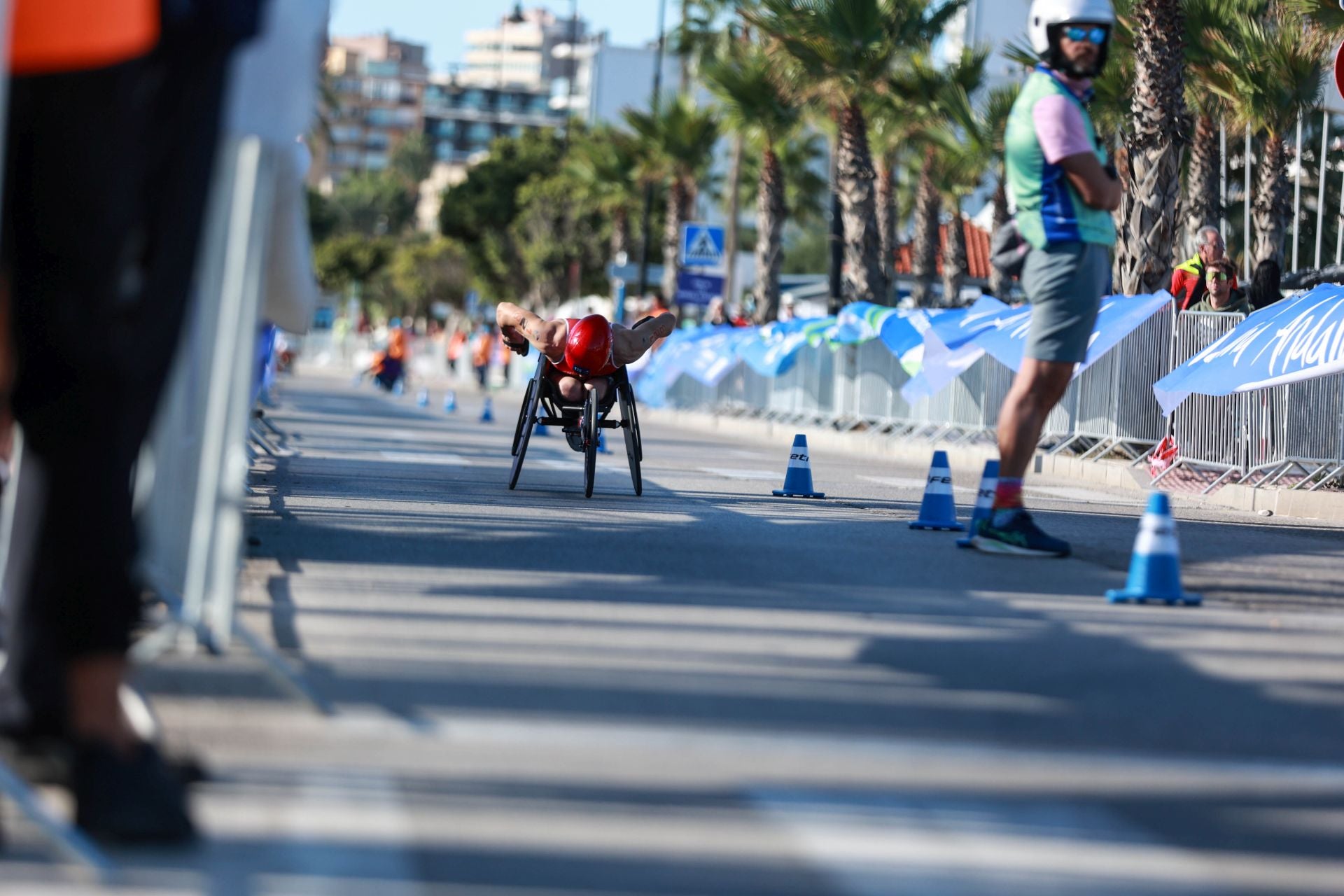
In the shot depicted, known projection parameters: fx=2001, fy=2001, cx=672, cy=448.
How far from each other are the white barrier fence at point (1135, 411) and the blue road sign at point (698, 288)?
9725 mm

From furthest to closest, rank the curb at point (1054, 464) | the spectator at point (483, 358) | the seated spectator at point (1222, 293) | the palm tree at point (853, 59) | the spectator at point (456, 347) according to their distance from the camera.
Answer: the spectator at point (456, 347), the spectator at point (483, 358), the palm tree at point (853, 59), the seated spectator at point (1222, 293), the curb at point (1054, 464)

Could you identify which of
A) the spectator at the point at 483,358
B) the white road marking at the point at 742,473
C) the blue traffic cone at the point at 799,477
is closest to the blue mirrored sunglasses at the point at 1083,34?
the blue traffic cone at the point at 799,477

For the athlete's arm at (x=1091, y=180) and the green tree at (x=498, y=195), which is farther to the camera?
the green tree at (x=498, y=195)

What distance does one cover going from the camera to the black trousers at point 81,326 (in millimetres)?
3529

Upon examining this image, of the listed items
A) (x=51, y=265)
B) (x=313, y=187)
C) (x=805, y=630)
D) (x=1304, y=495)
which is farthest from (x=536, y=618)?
(x=313, y=187)

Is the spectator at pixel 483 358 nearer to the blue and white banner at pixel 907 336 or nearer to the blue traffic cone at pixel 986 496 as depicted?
the blue and white banner at pixel 907 336

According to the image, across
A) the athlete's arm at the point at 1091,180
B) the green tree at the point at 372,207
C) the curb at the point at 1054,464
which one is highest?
the green tree at the point at 372,207

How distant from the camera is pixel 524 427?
473 inches

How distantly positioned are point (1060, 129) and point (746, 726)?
4463 millimetres

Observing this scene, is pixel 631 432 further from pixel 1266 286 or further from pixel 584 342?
pixel 1266 286

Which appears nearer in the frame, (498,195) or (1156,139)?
(1156,139)

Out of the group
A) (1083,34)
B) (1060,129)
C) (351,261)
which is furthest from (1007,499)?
(351,261)

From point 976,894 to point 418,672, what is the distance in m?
2.15

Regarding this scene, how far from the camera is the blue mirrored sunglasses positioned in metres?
8.34
